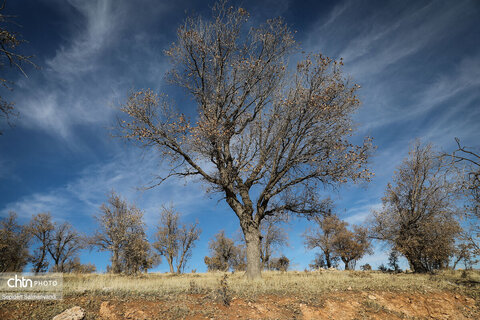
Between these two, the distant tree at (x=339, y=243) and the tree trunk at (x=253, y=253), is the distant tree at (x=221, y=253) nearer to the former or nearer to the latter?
the distant tree at (x=339, y=243)

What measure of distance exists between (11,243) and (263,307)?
3102 cm

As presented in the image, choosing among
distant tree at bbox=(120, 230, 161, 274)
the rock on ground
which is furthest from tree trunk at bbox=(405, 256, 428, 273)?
distant tree at bbox=(120, 230, 161, 274)

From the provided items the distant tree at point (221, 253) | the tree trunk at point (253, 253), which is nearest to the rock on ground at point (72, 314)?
the tree trunk at point (253, 253)

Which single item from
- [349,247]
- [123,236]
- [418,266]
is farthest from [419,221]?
[123,236]

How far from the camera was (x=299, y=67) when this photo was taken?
13688 millimetres

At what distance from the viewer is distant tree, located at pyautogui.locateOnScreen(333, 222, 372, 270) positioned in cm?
3547

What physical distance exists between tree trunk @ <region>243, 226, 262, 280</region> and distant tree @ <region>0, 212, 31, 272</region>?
24.0 m

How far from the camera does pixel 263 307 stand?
276 inches

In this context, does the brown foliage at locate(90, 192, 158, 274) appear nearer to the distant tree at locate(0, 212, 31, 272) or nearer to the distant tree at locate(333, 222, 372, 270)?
the distant tree at locate(0, 212, 31, 272)

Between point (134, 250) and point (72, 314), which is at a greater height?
point (134, 250)

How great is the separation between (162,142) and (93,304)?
8.09 meters

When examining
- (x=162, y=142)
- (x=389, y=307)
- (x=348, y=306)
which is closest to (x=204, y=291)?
(x=348, y=306)

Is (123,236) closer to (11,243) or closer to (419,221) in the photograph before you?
(11,243)

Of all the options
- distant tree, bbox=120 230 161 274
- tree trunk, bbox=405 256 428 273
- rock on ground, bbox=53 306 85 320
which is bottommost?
tree trunk, bbox=405 256 428 273
